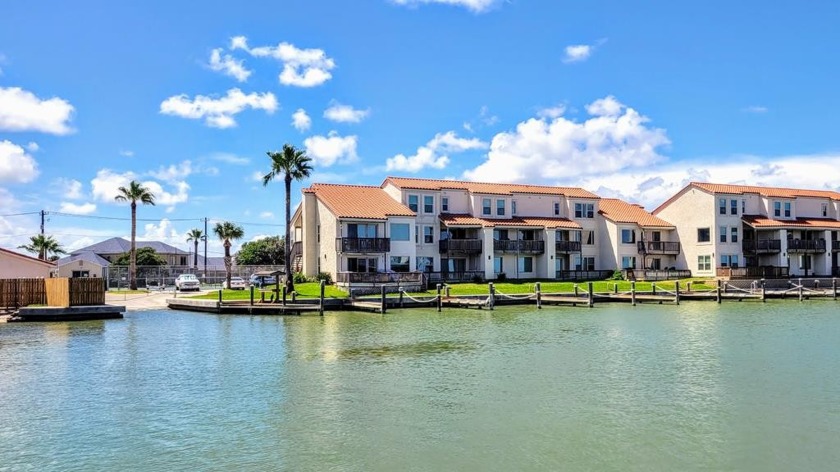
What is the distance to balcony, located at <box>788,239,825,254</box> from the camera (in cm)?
6944

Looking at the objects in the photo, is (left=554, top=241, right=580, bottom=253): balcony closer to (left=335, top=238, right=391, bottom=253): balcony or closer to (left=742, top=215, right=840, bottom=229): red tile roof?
(left=335, top=238, right=391, bottom=253): balcony

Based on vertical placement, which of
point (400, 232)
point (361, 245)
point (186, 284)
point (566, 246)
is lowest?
point (186, 284)

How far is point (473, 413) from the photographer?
16.6m

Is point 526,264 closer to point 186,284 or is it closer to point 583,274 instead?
point 583,274

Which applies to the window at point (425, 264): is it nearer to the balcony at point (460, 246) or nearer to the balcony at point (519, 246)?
the balcony at point (460, 246)

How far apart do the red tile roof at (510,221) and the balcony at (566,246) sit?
1706 millimetres

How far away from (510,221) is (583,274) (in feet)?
33.7

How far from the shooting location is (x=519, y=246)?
63719mm

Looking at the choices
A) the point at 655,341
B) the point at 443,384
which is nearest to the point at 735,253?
the point at 655,341

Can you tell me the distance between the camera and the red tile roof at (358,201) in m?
56.9

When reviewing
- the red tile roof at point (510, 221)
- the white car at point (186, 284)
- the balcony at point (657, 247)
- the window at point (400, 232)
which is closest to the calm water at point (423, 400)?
the window at point (400, 232)

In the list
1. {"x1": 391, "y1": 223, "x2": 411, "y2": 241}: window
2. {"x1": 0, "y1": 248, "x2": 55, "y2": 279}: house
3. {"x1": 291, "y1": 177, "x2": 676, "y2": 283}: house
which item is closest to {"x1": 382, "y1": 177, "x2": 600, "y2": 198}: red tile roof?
{"x1": 291, "y1": 177, "x2": 676, "y2": 283}: house

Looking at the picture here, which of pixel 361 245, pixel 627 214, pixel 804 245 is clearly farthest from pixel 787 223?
pixel 361 245

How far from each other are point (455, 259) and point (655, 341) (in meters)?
35.1
